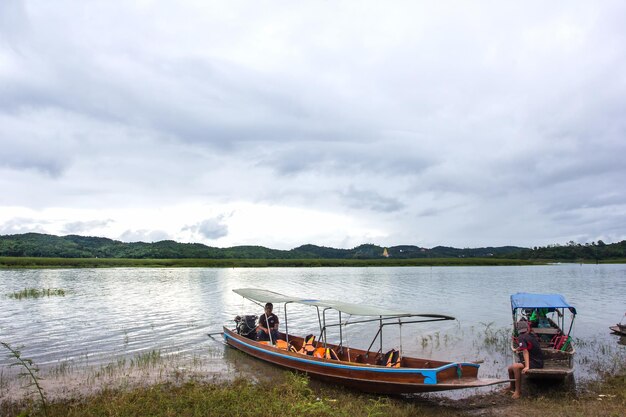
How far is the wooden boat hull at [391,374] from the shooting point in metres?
11.4

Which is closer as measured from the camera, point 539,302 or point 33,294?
point 539,302

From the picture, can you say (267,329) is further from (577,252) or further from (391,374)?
(577,252)

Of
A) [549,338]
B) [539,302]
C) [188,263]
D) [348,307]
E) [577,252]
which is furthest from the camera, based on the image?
[577,252]

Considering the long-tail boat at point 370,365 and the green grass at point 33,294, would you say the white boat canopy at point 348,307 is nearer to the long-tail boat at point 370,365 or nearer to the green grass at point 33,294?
the long-tail boat at point 370,365

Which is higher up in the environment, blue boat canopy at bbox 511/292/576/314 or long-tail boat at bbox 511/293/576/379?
blue boat canopy at bbox 511/292/576/314

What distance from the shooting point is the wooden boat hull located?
37.4ft

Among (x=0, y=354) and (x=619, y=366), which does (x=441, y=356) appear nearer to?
(x=619, y=366)

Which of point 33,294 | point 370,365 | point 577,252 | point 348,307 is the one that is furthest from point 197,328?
point 577,252

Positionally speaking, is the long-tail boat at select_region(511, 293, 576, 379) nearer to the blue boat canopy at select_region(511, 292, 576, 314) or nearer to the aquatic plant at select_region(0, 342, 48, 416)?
the blue boat canopy at select_region(511, 292, 576, 314)

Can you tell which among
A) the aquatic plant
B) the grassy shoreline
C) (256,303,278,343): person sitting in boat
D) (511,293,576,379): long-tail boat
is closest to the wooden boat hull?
the grassy shoreline

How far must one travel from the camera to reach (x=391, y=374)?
11875 millimetres

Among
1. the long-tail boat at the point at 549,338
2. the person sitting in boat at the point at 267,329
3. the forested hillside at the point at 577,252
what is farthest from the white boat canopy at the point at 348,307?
the forested hillside at the point at 577,252

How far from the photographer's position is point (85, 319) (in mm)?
26109

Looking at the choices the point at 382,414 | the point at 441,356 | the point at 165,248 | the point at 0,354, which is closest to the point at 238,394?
the point at 382,414
